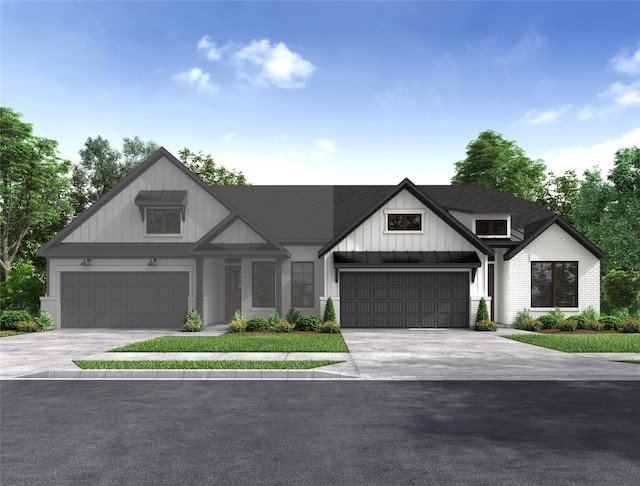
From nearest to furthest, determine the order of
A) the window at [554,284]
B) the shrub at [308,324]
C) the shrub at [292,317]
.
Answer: the shrub at [308,324] < the shrub at [292,317] < the window at [554,284]

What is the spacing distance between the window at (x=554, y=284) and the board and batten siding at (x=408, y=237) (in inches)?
106

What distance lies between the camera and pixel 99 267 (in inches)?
1023

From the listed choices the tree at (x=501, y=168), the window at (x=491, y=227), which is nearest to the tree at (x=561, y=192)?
the tree at (x=501, y=168)

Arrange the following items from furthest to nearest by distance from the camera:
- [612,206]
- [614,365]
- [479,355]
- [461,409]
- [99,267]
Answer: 1. [612,206]
2. [99,267]
3. [479,355]
4. [614,365]
5. [461,409]

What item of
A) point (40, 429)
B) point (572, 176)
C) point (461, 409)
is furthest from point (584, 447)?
point (572, 176)

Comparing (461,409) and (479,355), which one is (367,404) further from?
(479,355)

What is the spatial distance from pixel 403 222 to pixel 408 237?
2.29ft

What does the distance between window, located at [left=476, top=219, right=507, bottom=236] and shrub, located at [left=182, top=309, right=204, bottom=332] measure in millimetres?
13261

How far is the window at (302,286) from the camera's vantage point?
1061 inches

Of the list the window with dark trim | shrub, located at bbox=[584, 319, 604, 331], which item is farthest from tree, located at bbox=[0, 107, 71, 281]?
shrub, located at bbox=[584, 319, 604, 331]

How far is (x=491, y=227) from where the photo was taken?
27609 millimetres

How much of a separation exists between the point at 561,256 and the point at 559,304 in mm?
2124

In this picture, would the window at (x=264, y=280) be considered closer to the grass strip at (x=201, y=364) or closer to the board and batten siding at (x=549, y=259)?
the board and batten siding at (x=549, y=259)

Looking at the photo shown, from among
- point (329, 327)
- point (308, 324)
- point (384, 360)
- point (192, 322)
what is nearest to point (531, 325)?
point (329, 327)
